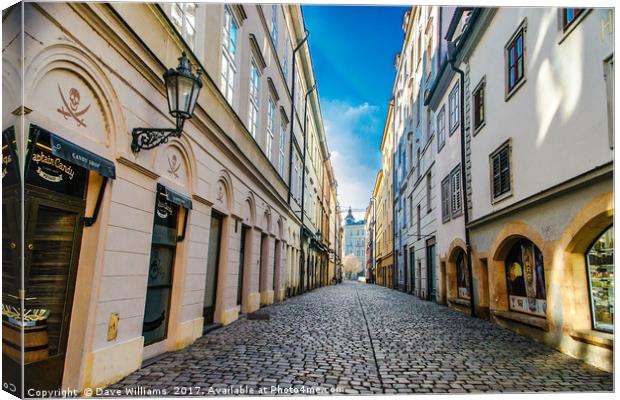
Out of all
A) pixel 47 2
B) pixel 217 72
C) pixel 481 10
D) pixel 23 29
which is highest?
pixel 481 10

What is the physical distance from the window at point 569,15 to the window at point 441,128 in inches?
346

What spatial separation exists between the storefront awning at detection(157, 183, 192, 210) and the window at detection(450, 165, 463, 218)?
916cm

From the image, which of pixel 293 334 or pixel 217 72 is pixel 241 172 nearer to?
pixel 217 72

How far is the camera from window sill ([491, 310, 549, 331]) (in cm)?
793

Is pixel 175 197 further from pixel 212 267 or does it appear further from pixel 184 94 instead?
pixel 212 267

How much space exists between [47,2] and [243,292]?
9.64 meters

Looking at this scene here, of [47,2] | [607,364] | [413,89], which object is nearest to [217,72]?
[47,2]

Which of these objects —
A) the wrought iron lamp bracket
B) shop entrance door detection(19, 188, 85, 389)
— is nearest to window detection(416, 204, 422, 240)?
the wrought iron lamp bracket

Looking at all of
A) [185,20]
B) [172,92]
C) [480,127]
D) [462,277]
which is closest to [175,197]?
[172,92]

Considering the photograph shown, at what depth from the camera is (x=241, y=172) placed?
10883 mm

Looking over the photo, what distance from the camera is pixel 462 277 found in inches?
554

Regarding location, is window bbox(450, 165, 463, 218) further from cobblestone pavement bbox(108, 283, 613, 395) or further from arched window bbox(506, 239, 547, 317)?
cobblestone pavement bbox(108, 283, 613, 395)

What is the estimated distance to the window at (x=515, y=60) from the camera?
29.7ft

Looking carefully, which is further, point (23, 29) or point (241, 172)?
point (241, 172)
